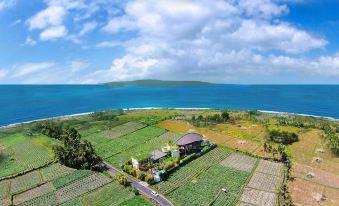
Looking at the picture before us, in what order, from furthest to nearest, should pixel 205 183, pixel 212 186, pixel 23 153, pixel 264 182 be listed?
pixel 23 153 → pixel 264 182 → pixel 205 183 → pixel 212 186

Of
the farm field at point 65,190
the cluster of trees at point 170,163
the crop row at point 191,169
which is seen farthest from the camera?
the cluster of trees at point 170,163

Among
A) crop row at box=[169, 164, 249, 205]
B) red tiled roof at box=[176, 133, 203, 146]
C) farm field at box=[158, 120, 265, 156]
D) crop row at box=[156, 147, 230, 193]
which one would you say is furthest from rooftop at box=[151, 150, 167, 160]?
farm field at box=[158, 120, 265, 156]

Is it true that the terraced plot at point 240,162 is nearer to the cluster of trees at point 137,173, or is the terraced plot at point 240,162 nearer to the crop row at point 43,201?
the cluster of trees at point 137,173

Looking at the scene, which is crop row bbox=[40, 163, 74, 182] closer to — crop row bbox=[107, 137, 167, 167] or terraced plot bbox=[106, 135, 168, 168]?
terraced plot bbox=[106, 135, 168, 168]

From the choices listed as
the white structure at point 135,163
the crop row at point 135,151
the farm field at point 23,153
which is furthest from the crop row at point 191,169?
the farm field at point 23,153

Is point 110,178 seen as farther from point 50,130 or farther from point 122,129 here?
point 50,130

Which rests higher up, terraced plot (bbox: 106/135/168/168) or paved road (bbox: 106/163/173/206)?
terraced plot (bbox: 106/135/168/168)

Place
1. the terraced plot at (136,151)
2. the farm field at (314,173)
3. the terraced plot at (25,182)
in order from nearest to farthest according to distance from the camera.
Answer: the farm field at (314,173) < the terraced plot at (25,182) < the terraced plot at (136,151)

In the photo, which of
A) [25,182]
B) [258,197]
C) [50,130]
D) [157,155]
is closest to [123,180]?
[157,155]
